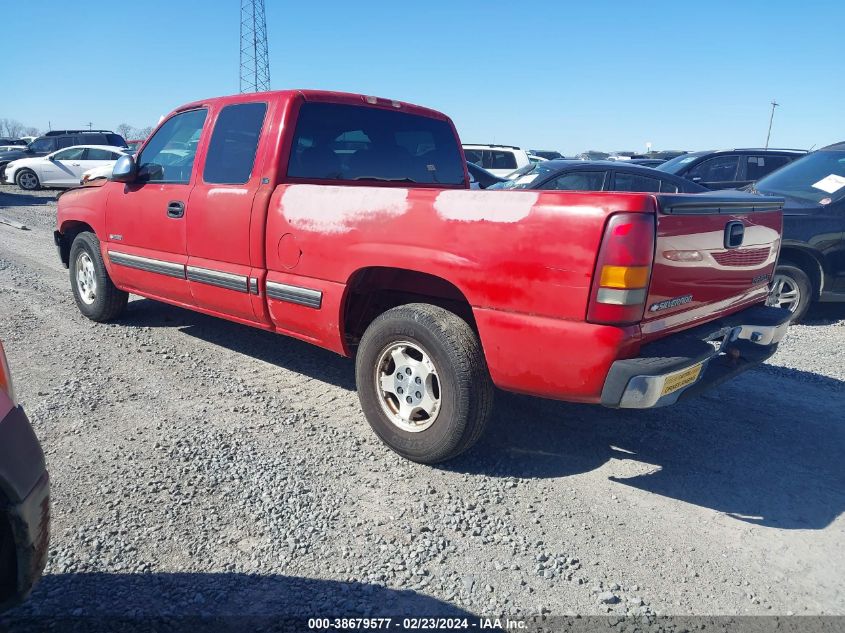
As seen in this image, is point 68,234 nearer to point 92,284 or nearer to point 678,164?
point 92,284

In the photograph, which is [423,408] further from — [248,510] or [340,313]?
[248,510]

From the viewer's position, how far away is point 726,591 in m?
2.43

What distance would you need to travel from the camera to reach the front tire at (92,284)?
5.41 m

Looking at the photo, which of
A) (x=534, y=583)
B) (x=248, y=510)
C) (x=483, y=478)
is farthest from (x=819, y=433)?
(x=248, y=510)

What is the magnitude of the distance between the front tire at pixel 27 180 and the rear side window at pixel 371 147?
19.0 metres

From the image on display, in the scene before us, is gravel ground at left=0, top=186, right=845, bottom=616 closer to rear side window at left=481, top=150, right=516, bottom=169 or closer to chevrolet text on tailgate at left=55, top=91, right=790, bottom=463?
chevrolet text on tailgate at left=55, top=91, right=790, bottom=463

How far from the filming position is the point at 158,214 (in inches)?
182

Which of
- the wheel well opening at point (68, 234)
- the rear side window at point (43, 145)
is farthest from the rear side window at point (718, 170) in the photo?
the rear side window at point (43, 145)

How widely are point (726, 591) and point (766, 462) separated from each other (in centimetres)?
128

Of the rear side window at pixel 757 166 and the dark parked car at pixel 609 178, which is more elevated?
the rear side window at pixel 757 166

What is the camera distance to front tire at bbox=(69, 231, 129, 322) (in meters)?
5.41

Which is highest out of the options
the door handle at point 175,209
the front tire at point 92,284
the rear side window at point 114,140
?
the rear side window at point 114,140

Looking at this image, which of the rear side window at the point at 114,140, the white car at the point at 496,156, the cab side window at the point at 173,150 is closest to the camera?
the cab side window at the point at 173,150

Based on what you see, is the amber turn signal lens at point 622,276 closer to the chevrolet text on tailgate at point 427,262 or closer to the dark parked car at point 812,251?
the chevrolet text on tailgate at point 427,262
